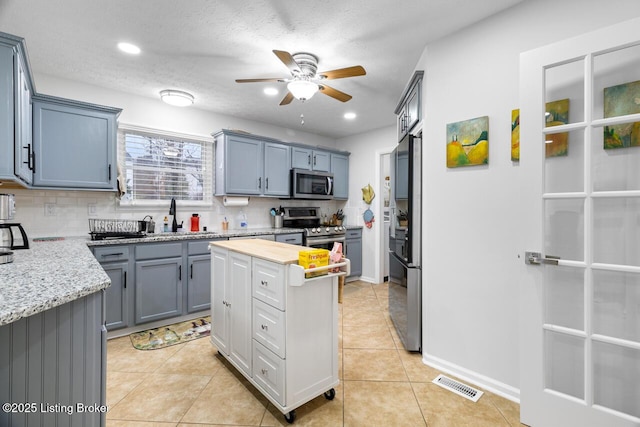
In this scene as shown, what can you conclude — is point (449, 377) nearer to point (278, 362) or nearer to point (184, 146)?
point (278, 362)

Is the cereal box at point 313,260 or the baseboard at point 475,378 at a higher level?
the cereal box at point 313,260

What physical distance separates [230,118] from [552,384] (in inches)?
172

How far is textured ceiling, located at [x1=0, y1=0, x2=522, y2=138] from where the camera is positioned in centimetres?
193

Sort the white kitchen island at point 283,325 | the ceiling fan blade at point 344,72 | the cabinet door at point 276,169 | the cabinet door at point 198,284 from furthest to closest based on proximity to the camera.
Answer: the cabinet door at point 276,169 → the cabinet door at point 198,284 → the ceiling fan blade at point 344,72 → the white kitchen island at point 283,325

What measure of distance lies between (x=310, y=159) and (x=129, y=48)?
9.20 feet

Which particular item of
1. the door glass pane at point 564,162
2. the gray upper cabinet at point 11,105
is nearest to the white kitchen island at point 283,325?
the door glass pane at point 564,162

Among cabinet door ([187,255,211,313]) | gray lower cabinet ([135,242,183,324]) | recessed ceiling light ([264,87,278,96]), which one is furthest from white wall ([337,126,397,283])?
gray lower cabinet ([135,242,183,324])

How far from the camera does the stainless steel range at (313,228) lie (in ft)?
14.1

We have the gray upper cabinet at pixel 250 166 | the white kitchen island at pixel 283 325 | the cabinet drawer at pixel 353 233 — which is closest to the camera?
the white kitchen island at pixel 283 325

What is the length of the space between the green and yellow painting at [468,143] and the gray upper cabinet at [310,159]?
2753 millimetres

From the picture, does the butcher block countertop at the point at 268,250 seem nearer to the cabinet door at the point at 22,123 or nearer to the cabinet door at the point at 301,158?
the cabinet door at the point at 22,123

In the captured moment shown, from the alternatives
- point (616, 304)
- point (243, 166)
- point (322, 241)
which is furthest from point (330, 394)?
point (243, 166)

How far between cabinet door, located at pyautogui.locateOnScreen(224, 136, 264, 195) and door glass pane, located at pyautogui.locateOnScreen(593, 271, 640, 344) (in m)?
3.59

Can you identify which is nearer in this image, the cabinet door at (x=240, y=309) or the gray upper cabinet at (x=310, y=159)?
the cabinet door at (x=240, y=309)
